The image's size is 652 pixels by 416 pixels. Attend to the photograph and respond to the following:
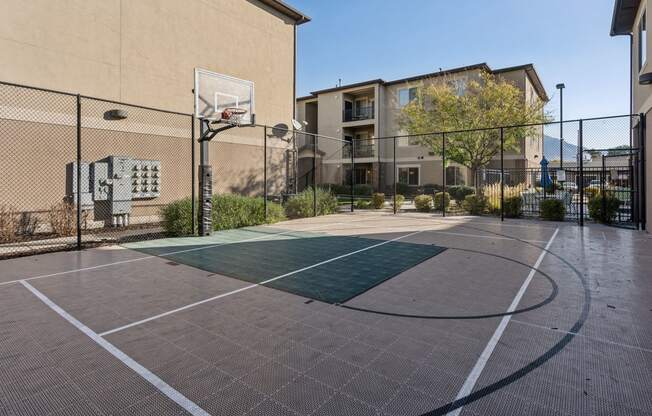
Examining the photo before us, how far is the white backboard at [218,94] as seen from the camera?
42.3ft

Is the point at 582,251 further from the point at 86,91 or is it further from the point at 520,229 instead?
the point at 86,91

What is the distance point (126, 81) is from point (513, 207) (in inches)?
500

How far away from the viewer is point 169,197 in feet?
39.7

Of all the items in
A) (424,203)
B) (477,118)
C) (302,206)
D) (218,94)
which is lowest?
(302,206)

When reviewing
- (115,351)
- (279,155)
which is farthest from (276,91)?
(115,351)

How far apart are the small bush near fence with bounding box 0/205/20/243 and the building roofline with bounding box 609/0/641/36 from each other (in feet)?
55.9

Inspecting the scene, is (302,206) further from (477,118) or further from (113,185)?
(477,118)

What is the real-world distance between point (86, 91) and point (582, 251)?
12.0m

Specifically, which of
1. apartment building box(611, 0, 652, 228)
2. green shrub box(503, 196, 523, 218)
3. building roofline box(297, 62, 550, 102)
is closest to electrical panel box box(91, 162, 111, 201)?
green shrub box(503, 196, 523, 218)

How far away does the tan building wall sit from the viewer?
9016mm

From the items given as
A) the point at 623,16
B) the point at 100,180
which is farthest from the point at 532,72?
the point at 100,180

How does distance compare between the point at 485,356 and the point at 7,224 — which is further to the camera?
the point at 7,224

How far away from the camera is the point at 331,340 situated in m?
3.36

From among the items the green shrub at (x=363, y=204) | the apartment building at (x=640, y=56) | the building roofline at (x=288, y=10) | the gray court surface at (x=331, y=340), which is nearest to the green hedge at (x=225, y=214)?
the gray court surface at (x=331, y=340)
